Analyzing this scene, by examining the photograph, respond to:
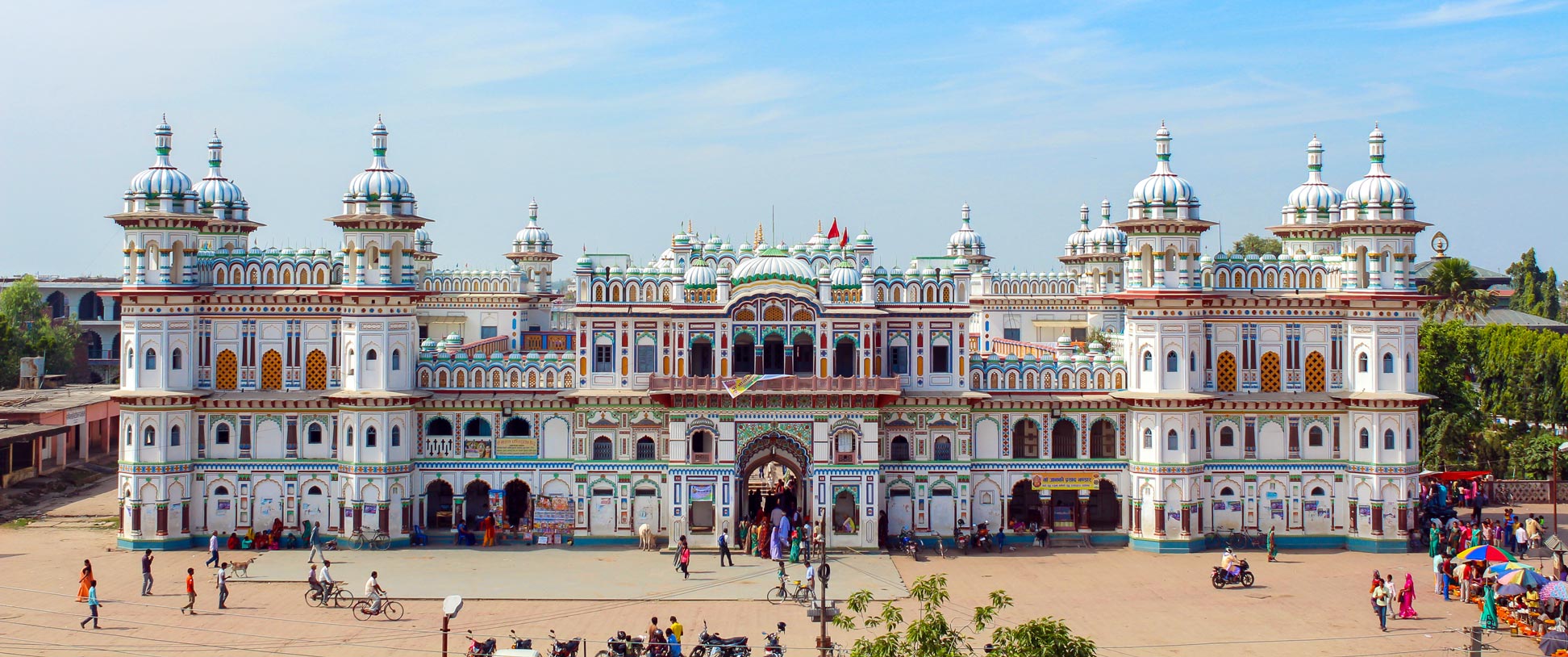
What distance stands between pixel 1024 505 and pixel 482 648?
20333mm

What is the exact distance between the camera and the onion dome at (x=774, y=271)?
4347 cm

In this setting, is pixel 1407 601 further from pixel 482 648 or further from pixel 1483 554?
pixel 482 648

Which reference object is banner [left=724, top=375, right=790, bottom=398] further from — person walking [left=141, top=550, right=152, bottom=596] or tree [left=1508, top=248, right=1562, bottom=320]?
tree [left=1508, top=248, right=1562, bottom=320]

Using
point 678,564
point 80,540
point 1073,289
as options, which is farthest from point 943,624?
point 1073,289

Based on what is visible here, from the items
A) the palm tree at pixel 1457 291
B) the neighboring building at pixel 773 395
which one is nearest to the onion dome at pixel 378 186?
the neighboring building at pixel 773 395

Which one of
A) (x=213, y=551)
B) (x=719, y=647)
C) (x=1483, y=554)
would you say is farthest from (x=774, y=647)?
(x=213, y=551)

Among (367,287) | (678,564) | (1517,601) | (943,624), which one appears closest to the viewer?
(943,624)

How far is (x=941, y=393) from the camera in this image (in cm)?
4397

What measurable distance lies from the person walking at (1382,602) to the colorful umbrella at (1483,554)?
2923 millimetres

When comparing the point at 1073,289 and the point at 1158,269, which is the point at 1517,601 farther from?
the point at 1073,289

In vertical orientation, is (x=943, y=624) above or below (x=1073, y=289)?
below

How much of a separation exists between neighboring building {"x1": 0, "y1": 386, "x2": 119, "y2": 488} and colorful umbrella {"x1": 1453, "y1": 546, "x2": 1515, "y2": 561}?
1689 inches

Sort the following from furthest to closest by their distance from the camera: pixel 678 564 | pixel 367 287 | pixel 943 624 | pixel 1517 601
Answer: pixel 367 287
pixel 678 564
pixel 1517 601
pixel 943 624

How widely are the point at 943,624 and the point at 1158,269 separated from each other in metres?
24.5
